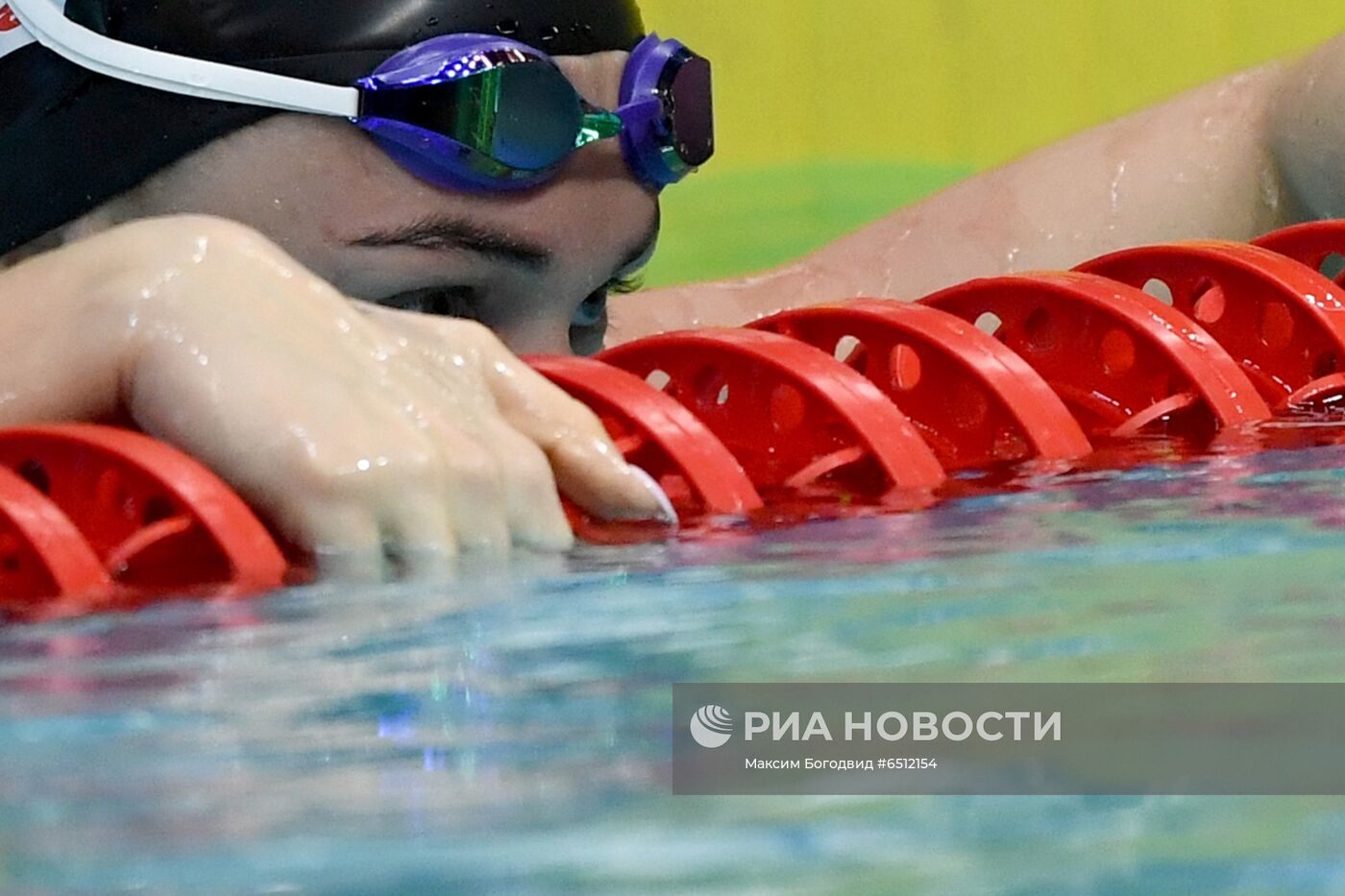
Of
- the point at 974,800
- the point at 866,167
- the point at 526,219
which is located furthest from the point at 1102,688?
the point at 866,167

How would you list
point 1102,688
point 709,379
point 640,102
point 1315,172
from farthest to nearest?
point 1315,172 → point 640,102 → point 709,379 → point 1102,688

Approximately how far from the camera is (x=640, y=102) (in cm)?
139

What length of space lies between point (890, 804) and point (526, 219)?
3.06 feet

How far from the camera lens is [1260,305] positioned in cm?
136

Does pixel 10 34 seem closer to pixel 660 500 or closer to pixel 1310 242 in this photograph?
pixel 660 500

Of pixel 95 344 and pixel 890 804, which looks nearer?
pixel 890 804

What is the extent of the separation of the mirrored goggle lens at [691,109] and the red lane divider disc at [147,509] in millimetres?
656

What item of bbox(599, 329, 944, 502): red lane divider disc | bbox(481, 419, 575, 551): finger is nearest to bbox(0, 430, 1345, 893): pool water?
bbox(481, 419, 575, 551): finger

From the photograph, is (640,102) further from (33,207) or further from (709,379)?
(33,207)

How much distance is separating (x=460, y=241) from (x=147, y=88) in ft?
0.77

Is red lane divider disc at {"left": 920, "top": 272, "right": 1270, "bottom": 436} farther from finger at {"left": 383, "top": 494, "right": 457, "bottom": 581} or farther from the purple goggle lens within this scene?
finger at {"left": 383, "top": 494, "right": 457, "bottom": 581}

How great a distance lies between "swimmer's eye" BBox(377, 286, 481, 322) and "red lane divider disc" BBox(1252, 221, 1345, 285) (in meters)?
0.65

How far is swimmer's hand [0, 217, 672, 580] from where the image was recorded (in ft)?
2.70

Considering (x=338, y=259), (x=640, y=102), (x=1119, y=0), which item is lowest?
(x=338, y=259)
